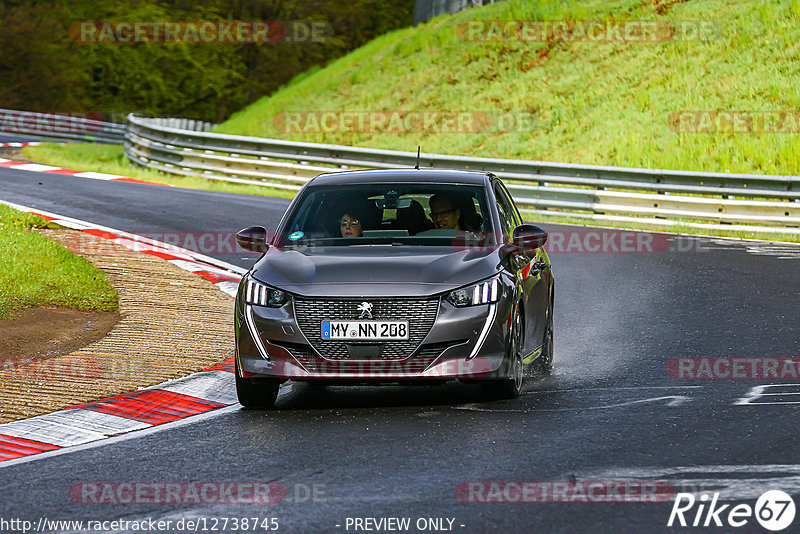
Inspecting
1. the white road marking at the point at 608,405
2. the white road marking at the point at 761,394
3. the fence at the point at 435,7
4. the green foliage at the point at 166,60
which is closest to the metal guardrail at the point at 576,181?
the white road marking at the point at 761,394

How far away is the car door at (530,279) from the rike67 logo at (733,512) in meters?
3.02

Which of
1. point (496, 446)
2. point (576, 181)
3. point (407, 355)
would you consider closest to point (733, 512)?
point (496, 446)

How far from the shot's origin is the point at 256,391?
8.07 meters

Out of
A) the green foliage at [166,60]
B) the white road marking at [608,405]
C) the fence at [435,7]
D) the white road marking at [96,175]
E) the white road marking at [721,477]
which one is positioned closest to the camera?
the white road marking at [721,477]

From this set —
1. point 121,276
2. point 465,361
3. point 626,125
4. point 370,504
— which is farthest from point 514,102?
point 370,504

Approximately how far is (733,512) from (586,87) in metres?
30.5

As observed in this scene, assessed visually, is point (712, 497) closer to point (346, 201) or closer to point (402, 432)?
point (402, 432)

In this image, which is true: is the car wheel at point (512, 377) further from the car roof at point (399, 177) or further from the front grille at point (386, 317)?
the car roof at point (399, 177)

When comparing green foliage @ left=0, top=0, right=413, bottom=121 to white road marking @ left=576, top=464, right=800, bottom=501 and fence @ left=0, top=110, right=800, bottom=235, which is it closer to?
fence @ left=0, top=110, right=800, bottom=235

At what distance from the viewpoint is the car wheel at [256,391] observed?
26.2 ft

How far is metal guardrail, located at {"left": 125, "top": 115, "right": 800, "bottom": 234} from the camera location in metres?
20.2

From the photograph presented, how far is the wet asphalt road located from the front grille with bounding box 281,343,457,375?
0.99 ft

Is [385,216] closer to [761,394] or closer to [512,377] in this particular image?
[512,377]

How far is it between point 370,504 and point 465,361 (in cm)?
218
